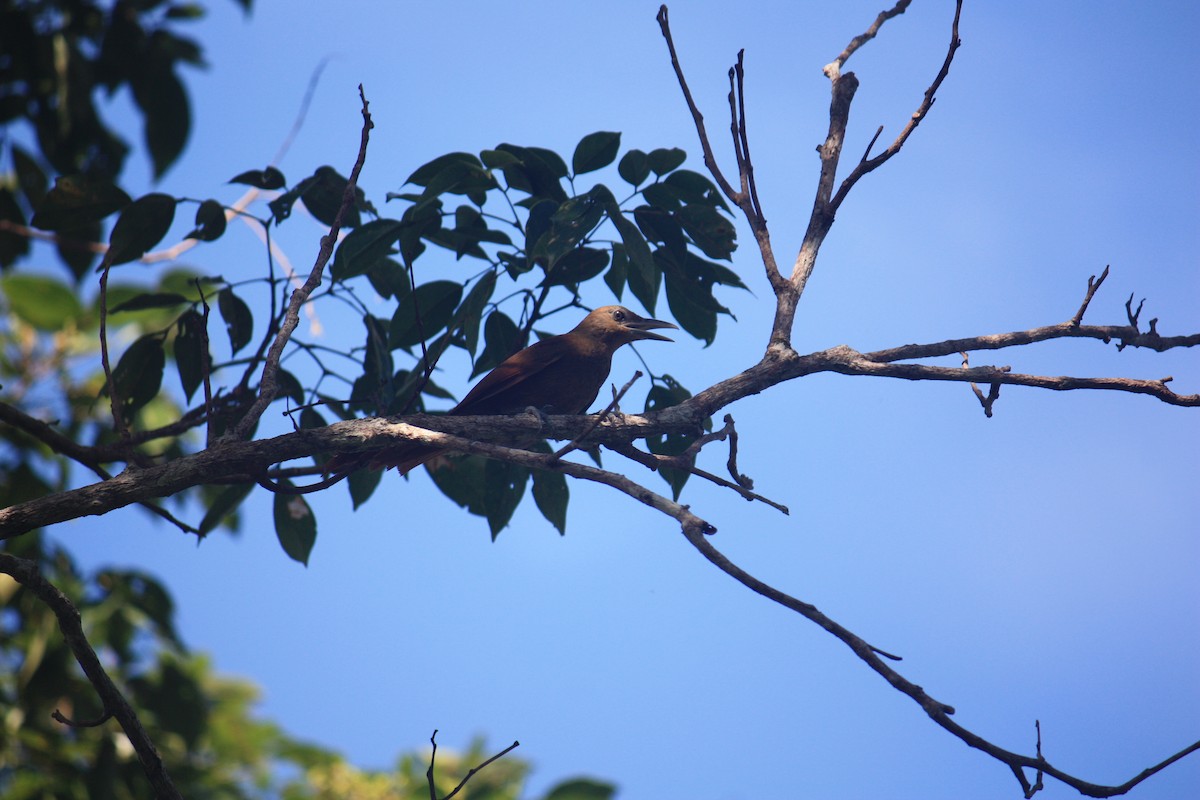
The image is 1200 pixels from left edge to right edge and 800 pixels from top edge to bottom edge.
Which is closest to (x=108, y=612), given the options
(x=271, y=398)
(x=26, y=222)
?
(x=26, y=222)

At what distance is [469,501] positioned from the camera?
407 cm

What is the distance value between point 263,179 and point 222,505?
1.40 meters

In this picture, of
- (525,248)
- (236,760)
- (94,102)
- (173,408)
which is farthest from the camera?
(173,408)

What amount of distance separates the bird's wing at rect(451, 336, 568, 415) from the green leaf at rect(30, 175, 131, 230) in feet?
5.93

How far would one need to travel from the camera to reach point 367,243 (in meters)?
3.67

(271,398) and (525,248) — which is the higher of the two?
(525,248)

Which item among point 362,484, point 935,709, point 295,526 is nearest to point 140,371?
point 295,526

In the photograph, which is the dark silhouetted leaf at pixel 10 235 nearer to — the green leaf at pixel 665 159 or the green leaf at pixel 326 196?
the green leaf at pixel 326 196

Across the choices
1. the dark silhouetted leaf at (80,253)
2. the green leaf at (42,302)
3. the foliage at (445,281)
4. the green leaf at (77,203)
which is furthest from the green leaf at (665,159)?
the green leaf at (42,302)

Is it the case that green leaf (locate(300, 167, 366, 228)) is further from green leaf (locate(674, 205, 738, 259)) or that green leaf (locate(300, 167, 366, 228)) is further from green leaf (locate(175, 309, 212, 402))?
green leaf (locate(674, 205, 738, 259))

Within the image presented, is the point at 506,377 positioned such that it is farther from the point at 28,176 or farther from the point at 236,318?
the point at 28,176

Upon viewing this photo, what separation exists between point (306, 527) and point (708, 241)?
6.75 ft

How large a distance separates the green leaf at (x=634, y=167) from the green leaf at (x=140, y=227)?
1.84m

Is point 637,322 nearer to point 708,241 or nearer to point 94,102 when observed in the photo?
point 708,241
